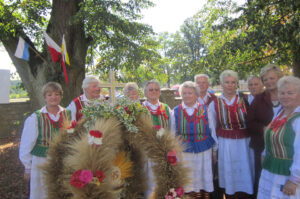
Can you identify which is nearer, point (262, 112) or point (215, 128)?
point (262, 112)

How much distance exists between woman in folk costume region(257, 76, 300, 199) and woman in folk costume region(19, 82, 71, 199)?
2271mm

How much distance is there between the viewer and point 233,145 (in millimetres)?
3150

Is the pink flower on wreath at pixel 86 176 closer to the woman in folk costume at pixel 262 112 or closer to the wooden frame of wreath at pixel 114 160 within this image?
the wooden frame of wreath at pixel 114 160

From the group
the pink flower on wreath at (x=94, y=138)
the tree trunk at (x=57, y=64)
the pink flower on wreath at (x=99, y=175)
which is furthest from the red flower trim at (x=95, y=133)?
the tree trunk at (x=57, y=64)

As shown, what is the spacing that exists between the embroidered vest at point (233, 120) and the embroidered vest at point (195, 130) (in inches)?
8.3

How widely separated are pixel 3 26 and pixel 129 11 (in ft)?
10.5

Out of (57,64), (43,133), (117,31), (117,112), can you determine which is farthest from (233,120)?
(57,64)

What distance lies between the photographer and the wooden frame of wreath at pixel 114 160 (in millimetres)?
1517

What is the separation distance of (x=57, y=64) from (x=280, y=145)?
18.4 ft

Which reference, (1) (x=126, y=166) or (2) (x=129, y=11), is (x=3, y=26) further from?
(1) (x=126, y=166)

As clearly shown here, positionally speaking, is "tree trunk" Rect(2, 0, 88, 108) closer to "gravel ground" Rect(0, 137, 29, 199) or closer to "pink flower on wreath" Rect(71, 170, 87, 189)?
"gravel ground" Rect(0, 137, 29, 199)

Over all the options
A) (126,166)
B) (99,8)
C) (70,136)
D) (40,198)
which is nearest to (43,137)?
(40,198)

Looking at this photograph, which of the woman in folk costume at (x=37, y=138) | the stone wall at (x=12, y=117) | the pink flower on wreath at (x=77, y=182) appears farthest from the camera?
the stone wall at (x=12, y=117)

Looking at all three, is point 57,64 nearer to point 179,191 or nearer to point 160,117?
point 160,117
